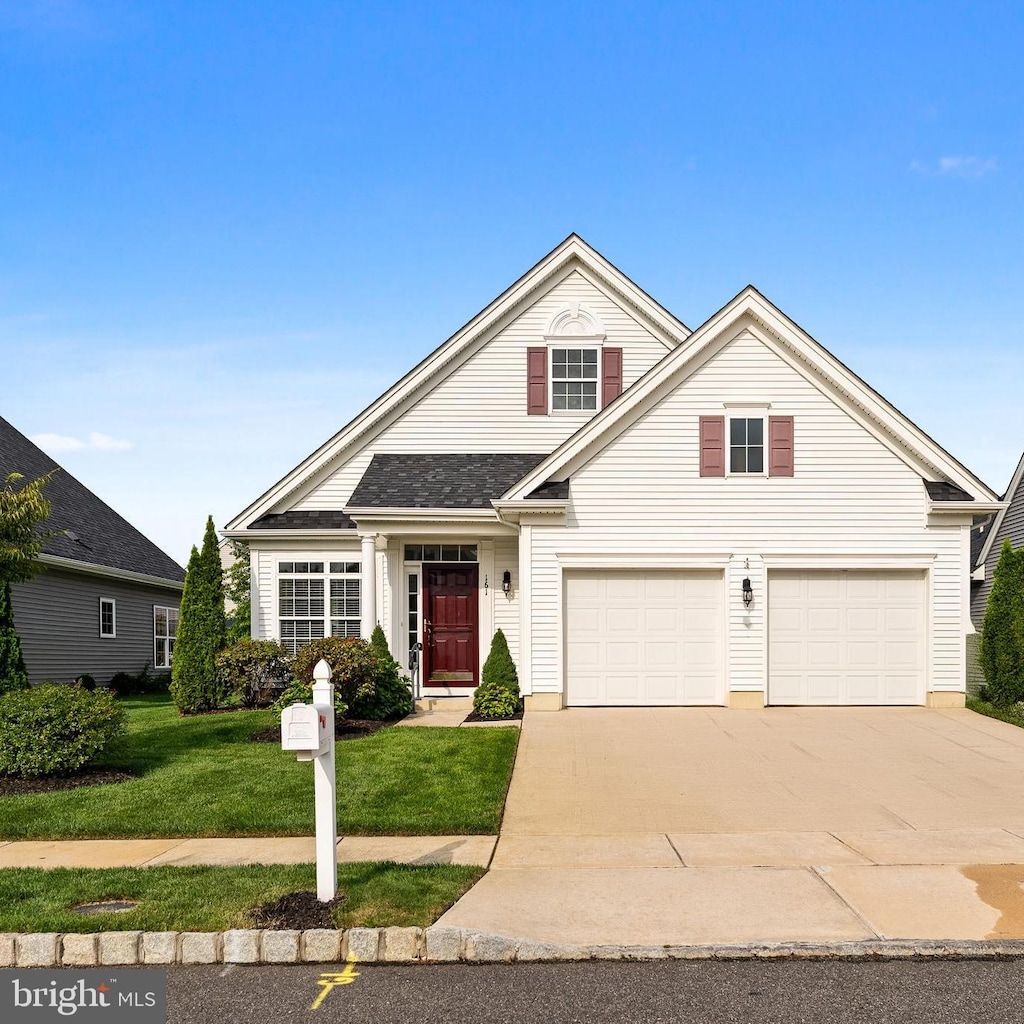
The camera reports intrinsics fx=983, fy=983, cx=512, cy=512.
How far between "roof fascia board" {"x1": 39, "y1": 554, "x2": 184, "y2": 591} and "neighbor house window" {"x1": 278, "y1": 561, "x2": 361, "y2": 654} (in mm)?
4836

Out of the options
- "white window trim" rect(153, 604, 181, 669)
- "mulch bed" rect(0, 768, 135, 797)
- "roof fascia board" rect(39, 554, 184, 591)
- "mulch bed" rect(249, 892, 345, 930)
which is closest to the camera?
"mulch bed" rect(249, 892, 345, 930)

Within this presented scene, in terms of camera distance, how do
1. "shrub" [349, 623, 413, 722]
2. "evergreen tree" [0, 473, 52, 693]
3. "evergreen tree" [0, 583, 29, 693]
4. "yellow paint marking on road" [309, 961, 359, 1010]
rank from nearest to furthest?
1. "yellow paint marking on road" [309, 961, 359, 1010]
2. "evergreen tree" [0, 473, 52, 693]
3. "shrub" [349, 623, 413, 722]
4. "evergreen tree" [0, 583, 29, 693]

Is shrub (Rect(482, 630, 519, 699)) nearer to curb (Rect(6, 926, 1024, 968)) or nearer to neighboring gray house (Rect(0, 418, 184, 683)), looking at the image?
neighboring gray house (Rect(0, 418, 184, 683))

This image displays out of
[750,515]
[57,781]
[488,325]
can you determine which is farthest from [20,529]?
[750,515]

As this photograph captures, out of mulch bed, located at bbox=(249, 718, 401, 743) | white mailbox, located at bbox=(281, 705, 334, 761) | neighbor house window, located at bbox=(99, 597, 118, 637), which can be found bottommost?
mulch bed, located at bbox=(249, 718, 401, 743)

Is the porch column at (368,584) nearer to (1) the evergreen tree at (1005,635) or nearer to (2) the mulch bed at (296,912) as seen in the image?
(1) the evergreen tree at (1005,635)

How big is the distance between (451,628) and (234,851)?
10.1 meters

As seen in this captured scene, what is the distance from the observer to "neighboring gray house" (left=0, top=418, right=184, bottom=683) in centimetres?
2145

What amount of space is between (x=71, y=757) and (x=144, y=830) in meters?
2.55

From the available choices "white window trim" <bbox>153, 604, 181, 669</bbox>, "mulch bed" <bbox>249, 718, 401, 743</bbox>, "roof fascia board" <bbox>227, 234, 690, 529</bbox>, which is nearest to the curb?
"mulch bed" <bbox>249, 718, 401, 743</bbox>

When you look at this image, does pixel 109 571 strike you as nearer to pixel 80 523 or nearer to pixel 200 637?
pixel 80 523

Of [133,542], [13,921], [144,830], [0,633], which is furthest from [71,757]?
[133,542]

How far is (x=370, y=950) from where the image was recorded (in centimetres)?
588

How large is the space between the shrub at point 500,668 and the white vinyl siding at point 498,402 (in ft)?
15.6
